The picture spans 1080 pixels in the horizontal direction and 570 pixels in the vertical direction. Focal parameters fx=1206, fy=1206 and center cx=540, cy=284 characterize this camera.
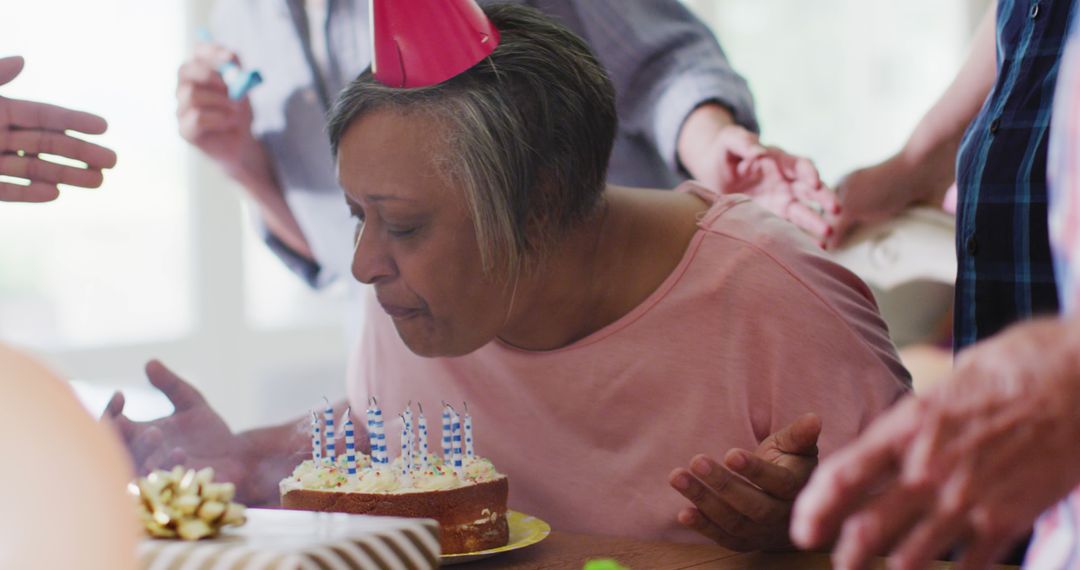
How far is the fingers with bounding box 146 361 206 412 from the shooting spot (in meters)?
1.29

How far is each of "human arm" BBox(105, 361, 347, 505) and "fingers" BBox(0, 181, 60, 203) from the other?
209 mm

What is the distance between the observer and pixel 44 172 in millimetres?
1245

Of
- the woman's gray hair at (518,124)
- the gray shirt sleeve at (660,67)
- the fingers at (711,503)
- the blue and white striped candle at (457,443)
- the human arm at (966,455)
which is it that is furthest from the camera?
the gray shirt sleeve at (660,67)

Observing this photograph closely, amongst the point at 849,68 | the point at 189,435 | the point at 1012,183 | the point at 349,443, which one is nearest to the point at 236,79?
the point at 189,435

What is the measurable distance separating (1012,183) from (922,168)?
279mm

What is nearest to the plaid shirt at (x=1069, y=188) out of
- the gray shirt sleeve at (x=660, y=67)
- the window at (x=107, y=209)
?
the gray shirt sleeve at (x=660, y=67)

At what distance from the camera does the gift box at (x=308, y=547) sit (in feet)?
2.36

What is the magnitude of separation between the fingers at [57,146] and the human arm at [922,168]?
84 cm

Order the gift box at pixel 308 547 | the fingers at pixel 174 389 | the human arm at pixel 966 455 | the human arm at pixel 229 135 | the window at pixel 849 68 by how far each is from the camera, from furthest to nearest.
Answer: the window at pixel 849 68, the human arm at pixel 229 135, the fingers at pixel 174 389, the gift box at pixel 308 547, the human arm at pixel 966 455

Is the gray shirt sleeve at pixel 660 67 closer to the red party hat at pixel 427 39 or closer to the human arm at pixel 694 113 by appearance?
the human arm at pixel 694 113

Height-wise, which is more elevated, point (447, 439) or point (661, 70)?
point (661, 70)

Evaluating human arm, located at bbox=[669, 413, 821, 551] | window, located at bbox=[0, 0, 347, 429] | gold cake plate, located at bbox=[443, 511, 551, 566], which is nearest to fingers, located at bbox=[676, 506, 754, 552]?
human arm, located at bbox=[669, 413, 821, 551]

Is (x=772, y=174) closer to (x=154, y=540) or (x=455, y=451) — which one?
(x=455, y=451)

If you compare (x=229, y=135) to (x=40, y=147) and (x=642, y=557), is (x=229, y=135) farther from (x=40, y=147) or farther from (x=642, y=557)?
(x=642, y=557)
